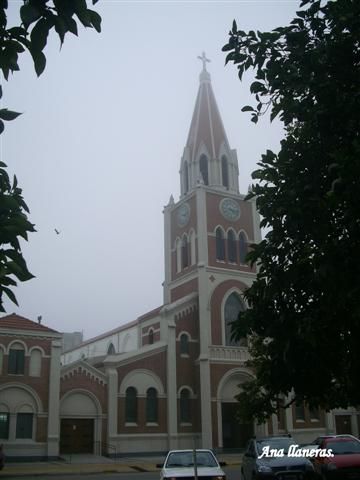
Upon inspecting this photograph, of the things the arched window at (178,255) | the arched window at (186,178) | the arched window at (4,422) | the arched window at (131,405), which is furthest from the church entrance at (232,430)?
the arched window at (186,178)

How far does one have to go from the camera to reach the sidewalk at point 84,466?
2652 centimetres

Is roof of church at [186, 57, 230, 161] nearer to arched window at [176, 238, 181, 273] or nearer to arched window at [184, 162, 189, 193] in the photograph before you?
arched window at [184, 162, 189, 193]

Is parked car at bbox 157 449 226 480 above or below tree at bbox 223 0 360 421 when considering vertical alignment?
below

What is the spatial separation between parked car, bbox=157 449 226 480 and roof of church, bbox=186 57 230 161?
33040 millimetres

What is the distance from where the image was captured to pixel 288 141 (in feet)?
33.6

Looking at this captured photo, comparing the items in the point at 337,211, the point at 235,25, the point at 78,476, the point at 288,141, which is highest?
the point at 235,25

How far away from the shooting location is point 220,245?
4356cm

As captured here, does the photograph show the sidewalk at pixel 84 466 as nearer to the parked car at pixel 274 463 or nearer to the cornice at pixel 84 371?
the cornice at pixel 84 371

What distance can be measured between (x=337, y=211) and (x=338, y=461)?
10518 mm

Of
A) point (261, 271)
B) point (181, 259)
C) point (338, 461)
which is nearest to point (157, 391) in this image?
point (181, 259)

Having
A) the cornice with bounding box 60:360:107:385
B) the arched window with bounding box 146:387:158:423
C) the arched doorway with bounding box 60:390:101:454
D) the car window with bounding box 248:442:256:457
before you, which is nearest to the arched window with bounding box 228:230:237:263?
the arched window with bounding box 146:387:158:423

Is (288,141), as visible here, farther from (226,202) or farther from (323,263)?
(226,202)

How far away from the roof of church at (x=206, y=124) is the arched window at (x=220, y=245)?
6.97 metres

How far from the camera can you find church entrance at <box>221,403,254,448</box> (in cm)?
3812
